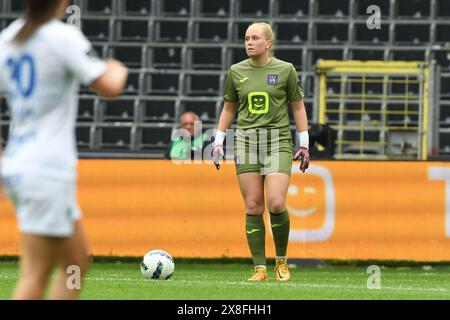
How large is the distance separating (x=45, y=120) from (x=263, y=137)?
17.4ft

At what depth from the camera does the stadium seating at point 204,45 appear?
2008 centimetres

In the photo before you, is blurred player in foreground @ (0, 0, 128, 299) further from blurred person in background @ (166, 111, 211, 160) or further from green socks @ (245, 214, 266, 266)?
blurred person in background @ (166, 111, 211, 160)

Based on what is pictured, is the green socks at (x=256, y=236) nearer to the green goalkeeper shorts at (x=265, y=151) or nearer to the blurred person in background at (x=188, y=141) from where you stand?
the green goalkeeper shorts at (x=265, y=151)

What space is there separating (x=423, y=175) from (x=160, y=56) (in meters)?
8.63

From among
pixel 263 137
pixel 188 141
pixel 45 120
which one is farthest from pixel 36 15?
pixel 188 141

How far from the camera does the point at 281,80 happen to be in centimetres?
1032

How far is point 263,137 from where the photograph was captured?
33.8 feet

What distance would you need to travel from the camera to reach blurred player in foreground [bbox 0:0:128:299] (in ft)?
16.5

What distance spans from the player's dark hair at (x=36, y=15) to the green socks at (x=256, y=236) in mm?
5555

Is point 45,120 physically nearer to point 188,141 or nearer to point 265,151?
point 265,151

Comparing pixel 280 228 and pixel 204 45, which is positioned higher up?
pixel 204 45

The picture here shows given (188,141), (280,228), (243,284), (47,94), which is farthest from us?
(188,141)
